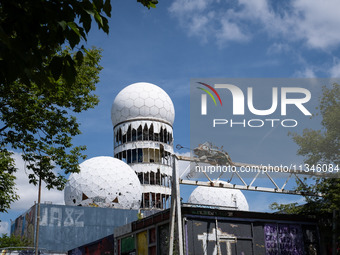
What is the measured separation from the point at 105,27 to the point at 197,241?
1797 cm

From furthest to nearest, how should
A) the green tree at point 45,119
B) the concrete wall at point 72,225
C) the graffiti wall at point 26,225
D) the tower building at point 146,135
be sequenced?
the tower building at point 146,135 < the graffiti wall at point 26,225 < the concrete wall at point 72,225 < the green tree at point 45,119

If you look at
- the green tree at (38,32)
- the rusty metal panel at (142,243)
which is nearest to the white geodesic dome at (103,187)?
the rusty metal panel at (142,243)

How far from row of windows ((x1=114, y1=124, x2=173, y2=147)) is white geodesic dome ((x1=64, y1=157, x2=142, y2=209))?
8.43 m

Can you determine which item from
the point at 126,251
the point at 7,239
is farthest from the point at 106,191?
the point at 126,251

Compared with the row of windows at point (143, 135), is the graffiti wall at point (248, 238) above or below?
below

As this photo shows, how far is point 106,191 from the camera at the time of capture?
53.2 meters

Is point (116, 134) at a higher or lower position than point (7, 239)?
higher

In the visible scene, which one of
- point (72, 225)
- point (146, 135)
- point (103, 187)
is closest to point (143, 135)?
point (146, 135)

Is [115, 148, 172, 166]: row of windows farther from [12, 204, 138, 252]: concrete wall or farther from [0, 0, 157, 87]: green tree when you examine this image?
[0, 0, 157, 87]: green tree

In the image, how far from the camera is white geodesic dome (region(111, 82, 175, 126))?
63.7 metres

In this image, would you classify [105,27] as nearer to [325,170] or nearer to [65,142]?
[65,142]

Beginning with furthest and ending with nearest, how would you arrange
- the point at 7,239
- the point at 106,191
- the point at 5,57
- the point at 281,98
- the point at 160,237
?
the point at 106,191 < the point at 7,239 < the point at 160,237 < the point at 281,98 < the point at 5,57

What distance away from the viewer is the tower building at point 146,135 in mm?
63344

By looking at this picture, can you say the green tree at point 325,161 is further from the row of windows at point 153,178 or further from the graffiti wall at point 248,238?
the row of windows at point 153,178
